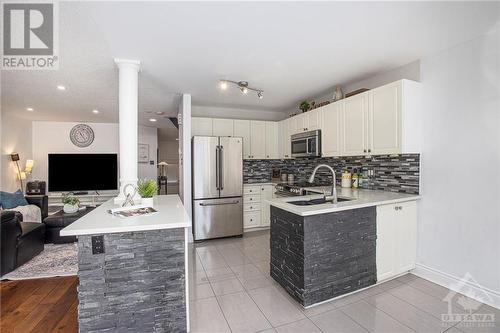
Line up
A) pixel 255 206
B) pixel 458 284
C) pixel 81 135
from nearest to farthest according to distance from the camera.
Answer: pixel 458 284 → pixel 255 206 → pixel 81 135

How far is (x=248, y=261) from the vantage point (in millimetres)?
3123

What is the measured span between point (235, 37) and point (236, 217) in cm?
298

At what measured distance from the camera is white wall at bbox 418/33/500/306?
2.10 meters

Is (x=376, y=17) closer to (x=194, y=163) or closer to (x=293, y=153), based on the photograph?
(x=293, y=153)

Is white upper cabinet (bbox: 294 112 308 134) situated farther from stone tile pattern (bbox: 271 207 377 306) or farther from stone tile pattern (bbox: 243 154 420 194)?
stone tile pattern (bbox: 271 207 377 306)

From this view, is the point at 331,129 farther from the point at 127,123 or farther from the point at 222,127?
the point at 127,123

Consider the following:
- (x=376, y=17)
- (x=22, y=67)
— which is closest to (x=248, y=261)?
(x=376, y=17)

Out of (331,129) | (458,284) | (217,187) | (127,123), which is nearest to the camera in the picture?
(458,284)

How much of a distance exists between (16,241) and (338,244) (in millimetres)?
3902

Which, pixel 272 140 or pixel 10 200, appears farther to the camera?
pixel 272 140

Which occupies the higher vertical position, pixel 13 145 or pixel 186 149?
pixel 13 145

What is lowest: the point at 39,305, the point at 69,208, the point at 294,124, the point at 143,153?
the point at 39,305

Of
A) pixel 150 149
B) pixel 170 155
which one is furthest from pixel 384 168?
pixel 170 155

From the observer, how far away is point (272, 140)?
16.0ft
